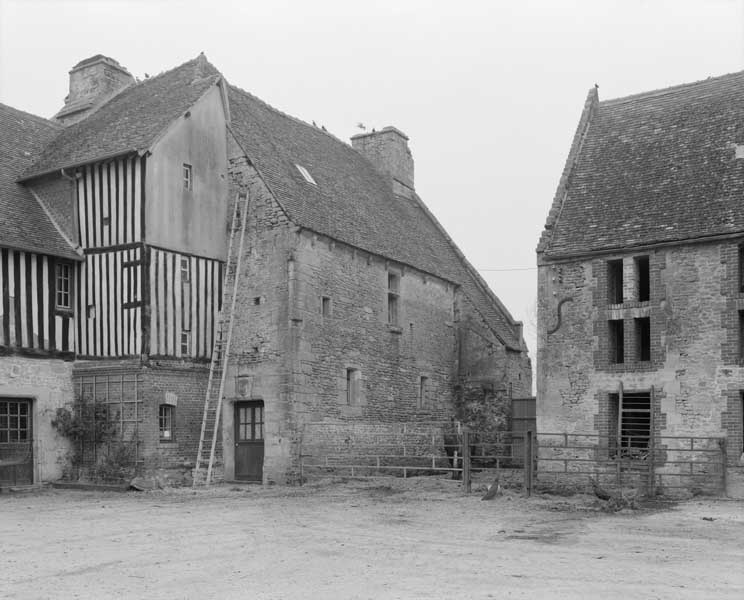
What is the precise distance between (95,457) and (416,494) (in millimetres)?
7384

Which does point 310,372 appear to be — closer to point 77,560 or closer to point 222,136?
point 222,136

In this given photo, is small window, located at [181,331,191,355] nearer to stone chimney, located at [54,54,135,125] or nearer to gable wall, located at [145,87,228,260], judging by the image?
gable wall, located at [145,87,228,260]

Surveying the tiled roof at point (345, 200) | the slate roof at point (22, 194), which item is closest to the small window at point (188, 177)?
the tiled roof at point (345, 200)

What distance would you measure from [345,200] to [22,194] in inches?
318

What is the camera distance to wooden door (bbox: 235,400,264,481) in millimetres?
21438

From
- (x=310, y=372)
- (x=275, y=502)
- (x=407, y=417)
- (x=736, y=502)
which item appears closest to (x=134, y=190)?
(x=310, y=372)

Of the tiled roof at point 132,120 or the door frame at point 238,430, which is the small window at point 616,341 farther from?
the tiled roof at point 132,120

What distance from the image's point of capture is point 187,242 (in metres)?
21.5

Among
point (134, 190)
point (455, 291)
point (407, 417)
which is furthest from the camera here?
point (455, 291)

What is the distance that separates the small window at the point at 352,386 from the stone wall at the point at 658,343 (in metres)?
5.16

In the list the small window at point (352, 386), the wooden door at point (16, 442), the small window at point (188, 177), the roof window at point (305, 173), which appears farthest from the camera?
the roof window at point (305, 173)

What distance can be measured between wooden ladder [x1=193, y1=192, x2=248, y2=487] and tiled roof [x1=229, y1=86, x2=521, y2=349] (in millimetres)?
1286

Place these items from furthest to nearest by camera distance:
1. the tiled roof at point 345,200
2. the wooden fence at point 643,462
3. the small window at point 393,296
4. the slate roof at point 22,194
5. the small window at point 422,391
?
the small window at point 422,391
the small window at point 393,296
the tiled roof at point 345,200
the slate roof at point 22,194
the wooden fence at point 643,462

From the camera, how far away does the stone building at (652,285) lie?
18109mm
